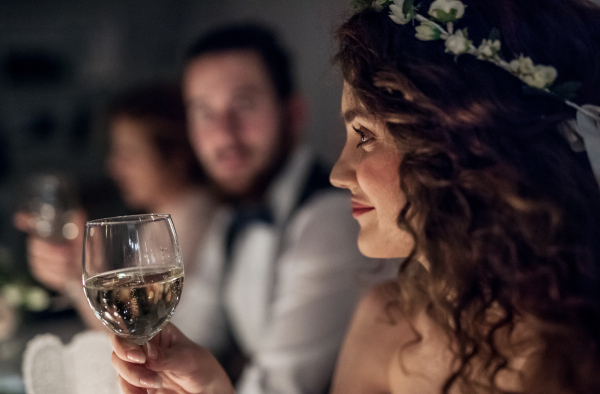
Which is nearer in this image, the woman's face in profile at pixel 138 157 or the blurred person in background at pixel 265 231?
the blurred person in background at pixel 265 231

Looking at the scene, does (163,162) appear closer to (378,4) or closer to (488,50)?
(378,4)

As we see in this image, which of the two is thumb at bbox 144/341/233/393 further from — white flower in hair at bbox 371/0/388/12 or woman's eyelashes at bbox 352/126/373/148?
white flower in hair at bbox 371/0/388/12

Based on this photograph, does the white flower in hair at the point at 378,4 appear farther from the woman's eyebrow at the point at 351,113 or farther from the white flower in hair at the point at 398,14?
the woman's eyebrow at the point at 351,113

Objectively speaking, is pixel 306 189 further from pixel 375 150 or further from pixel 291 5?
pixel 291 5

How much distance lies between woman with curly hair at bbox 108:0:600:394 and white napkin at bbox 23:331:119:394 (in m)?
0.17

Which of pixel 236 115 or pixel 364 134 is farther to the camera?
pixel 236 115

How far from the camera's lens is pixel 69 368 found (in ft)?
2.87

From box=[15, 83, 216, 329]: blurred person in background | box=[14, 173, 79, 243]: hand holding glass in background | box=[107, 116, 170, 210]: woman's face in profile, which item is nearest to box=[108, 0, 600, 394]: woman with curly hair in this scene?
box=[14, 173, 79, 243]: hand holding glass in background

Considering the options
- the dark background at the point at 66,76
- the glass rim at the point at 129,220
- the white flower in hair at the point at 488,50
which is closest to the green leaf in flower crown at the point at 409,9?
the white flower in hair at the point at 488,50

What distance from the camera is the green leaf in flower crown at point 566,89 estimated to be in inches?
27.0

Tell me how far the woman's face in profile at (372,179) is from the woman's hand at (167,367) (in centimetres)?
33

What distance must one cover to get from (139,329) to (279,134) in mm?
1302

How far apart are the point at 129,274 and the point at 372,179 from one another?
393mm

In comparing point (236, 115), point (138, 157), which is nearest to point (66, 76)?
point (138, 157)
